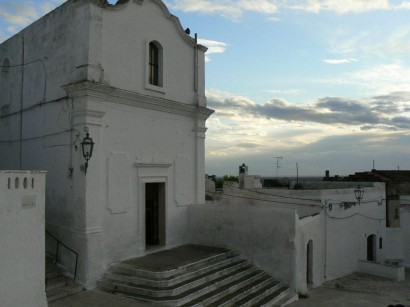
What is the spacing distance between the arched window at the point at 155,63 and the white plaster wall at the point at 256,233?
15.3ft

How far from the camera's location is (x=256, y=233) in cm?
1295

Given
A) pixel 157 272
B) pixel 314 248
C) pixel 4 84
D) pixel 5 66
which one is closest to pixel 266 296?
pixel 157 272

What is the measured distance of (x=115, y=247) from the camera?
11625 mm

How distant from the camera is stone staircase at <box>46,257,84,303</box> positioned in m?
9.64

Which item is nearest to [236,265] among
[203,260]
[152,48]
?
[203,260]

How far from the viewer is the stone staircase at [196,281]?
9.81m

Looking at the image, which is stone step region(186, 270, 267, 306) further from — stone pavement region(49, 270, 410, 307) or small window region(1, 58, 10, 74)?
small window region(1, 58, 10, 74)

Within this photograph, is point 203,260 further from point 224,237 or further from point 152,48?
point 152,48

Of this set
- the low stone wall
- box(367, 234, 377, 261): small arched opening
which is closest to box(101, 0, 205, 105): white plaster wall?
the low stone wall

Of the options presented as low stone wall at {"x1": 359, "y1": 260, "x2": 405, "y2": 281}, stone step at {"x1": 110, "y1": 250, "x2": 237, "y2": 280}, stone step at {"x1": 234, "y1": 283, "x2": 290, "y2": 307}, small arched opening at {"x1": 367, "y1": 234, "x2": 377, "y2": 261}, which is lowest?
low stone wall at {"x1": 359, "y1": 260, "x2": 405, "y2": 281}

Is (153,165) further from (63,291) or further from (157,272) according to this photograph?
(63,291)

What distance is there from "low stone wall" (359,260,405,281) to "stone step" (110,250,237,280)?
415 inches

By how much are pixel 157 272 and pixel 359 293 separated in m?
8.26

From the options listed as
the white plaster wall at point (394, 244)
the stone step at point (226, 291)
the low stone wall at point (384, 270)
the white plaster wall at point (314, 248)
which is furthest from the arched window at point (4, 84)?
the white plaster wall at point (394, 244)
